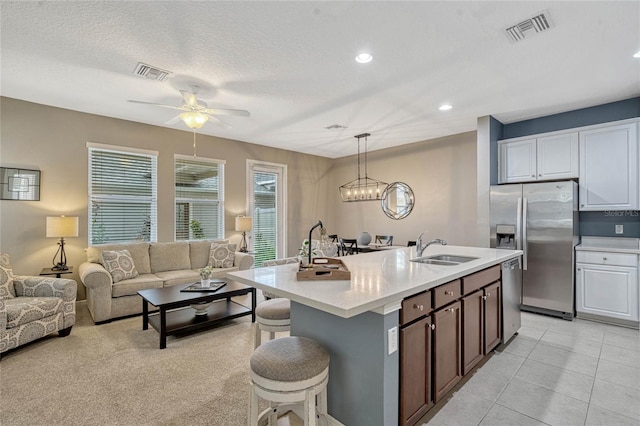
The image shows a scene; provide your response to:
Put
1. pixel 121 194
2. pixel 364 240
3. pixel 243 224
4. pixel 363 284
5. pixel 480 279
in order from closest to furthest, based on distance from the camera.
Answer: pixel 363 284, pixel 480 279, pixel 121 194, pixel 243 224, pixel 364 240

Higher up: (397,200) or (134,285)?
(397,200)

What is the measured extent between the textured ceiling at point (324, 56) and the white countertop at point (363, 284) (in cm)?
188

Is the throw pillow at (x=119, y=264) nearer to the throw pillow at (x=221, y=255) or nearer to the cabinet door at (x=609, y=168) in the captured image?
the throw pillow at (x=221, y=255)

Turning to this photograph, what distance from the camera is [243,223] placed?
5.74 metres

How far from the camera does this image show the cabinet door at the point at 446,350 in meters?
1.96

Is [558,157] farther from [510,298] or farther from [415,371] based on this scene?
[415,371]

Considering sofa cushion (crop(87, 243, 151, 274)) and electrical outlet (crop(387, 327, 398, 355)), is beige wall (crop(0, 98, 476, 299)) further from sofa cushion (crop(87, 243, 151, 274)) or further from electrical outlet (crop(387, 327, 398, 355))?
electrical outlet (crop(387, 327, 398, 355))

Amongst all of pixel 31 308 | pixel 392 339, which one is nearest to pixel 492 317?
pixel 392 339

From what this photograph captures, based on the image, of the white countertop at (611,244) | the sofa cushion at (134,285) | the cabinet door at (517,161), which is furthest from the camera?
the cabinet door at (517,161)

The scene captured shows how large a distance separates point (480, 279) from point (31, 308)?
4223mm

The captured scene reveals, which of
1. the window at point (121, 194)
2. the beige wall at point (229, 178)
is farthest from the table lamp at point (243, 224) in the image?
the window at point (121, 194)

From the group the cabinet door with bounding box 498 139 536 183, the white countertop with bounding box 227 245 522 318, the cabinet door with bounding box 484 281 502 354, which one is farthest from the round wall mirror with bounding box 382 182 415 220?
the white countertop with bounding box 227 245 522 318

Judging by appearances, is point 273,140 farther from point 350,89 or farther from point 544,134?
point 544,134

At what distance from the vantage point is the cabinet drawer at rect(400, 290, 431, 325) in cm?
171
